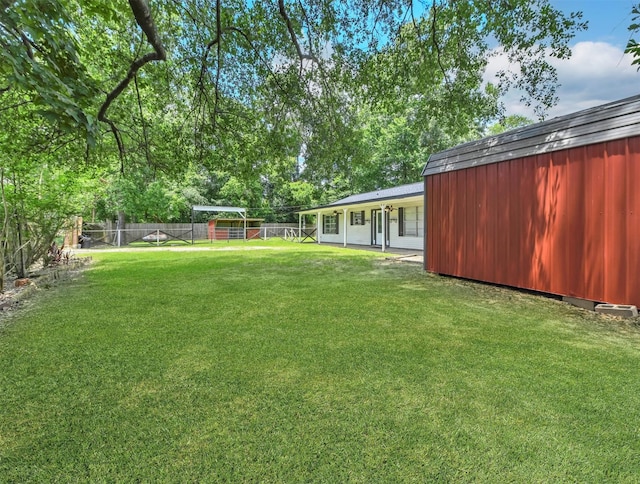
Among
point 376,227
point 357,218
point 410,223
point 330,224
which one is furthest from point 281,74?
point 330,224

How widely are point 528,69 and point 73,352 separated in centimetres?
910

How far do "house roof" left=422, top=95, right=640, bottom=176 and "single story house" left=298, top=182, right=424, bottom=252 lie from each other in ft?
16.1

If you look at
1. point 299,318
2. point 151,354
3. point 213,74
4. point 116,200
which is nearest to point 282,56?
point 213,74

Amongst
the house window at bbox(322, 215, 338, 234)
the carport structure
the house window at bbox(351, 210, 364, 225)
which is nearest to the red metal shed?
the house window at bbox(351, 210, 364, 225)

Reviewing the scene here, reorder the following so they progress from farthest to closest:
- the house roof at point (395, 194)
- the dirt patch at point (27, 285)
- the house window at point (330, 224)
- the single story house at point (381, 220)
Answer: the house window at point (330, 224) → the single story house at point (381, 220) → the house roof at point (395, 194) → the dirt patch at point (27, 285)

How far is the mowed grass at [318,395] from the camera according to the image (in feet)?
5.49

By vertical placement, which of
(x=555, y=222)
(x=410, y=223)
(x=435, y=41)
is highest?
(x=435, y=41)

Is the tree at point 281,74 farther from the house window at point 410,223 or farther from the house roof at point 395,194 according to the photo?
the house window at point 410,223

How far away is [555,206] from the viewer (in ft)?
17.1

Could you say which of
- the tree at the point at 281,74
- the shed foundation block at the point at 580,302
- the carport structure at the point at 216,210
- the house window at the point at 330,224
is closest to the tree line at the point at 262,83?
the tree at the point at 281,74

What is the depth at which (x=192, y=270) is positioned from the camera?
871 centimetres

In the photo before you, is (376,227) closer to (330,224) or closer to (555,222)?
(330,224)

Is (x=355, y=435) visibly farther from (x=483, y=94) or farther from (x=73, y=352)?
(x=483, y=94)

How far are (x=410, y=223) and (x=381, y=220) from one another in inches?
89.7
